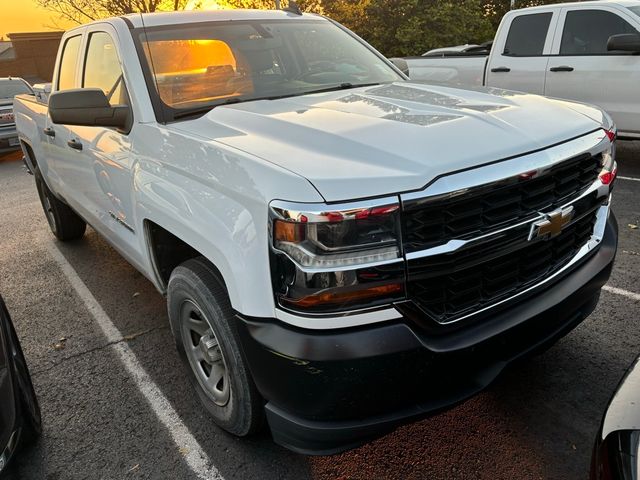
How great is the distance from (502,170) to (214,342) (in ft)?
4.79

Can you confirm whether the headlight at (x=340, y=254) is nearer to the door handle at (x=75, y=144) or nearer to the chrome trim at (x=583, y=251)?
the chrome trim at (x=583, y=251)

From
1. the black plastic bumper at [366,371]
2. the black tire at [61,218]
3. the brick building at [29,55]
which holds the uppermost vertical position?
the black plastic bumper at [366,371]

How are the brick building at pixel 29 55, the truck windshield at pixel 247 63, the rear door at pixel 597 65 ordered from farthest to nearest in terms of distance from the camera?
the brick building at pixel 29 55
the rear door at pixel 597 65
the truck windshield at pixel 247 63

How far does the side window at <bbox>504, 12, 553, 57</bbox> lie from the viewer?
7.04 m

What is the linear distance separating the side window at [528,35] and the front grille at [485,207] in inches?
223

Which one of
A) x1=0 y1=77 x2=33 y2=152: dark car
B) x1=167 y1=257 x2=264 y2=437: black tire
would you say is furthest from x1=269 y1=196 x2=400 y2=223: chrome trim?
x1=0 y1=77 x2=33 y2=152: dark car

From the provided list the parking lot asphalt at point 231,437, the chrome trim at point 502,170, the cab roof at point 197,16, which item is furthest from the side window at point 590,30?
the chrome trim at point 502,170

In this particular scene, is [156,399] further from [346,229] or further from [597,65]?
[597,65]

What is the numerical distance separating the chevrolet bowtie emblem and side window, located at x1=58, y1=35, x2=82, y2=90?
140 inches

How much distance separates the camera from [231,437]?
8.63 ft

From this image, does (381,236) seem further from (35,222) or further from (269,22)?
(35,222)

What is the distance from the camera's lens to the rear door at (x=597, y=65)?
6.33m

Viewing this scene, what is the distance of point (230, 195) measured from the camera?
2.02 metres

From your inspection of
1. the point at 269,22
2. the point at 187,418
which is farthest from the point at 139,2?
the point at 187,418
